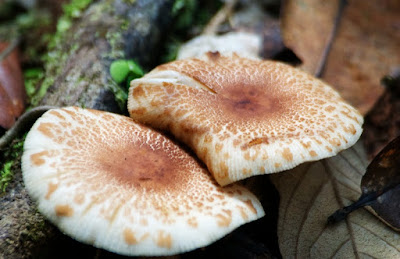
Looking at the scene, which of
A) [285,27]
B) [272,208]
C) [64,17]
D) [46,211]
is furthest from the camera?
[64,17]

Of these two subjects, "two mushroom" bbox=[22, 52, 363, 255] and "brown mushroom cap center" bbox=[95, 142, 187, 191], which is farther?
"brown mushroom cap center" bbox=[95, 142, 187, 191]

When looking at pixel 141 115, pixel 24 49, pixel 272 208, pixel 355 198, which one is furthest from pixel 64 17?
pixel 355 198

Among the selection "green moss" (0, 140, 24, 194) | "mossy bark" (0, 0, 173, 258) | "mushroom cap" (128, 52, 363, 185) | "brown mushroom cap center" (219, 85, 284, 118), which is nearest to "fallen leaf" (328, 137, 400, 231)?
"mushroom cap" (128, 52, 363, 185)

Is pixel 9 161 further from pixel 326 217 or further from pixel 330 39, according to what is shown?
pixel 330 39

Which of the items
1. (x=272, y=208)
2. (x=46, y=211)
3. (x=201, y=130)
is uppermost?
(x=201, y=130)

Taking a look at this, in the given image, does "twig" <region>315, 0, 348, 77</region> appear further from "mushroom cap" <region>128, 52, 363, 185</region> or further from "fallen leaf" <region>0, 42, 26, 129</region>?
"fallen leaf" <region>0, 42, 26, 129</region>

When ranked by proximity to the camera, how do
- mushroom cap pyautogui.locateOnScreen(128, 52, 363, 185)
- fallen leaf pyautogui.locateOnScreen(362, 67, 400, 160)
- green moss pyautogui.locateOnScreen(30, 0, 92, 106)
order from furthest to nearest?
1. green moss pyautogui.locateOnScreen(30, 0, 92, 106)
2. fallen leaf pyautogui.locateOnScreen(362, 67, 400, 160)
3. mushroom cap pyautogui.locateOnScreen(128, 52, 363, 185)

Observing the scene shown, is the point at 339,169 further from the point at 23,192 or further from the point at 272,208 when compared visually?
the point at 23,192
